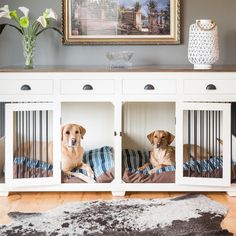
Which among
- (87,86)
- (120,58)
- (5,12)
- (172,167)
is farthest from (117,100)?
(5,12)

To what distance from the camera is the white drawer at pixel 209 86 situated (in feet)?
11.5

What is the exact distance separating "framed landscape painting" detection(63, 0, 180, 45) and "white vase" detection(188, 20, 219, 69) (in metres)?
0.34

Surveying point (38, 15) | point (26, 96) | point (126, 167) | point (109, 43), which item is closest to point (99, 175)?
point (126, 167)

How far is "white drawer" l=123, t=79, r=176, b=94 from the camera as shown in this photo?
353 centimetres

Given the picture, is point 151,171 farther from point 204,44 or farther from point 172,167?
point 204,44

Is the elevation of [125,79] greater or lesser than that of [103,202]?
greater

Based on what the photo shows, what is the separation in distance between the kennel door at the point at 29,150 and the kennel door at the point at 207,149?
793 millimetres

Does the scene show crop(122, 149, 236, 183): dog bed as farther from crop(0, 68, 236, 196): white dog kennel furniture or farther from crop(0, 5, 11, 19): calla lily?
crop(0, 5, 11, 19): calla lily

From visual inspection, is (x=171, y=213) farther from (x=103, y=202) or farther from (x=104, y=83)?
(x=104, y=83)

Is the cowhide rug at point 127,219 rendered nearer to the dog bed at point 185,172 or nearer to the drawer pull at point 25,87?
the dog bed at point 185,172

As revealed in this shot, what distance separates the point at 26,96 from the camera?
3549 millimetres

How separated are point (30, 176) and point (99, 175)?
0.45 meters

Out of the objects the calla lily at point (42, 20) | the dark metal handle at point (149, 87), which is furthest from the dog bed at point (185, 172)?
the calla lily at point (42, 20)

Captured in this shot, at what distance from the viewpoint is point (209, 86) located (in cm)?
351
